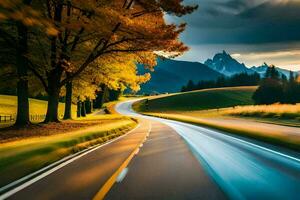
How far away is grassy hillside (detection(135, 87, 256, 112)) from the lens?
128750 mm

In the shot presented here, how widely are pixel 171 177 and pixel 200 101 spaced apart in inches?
4974

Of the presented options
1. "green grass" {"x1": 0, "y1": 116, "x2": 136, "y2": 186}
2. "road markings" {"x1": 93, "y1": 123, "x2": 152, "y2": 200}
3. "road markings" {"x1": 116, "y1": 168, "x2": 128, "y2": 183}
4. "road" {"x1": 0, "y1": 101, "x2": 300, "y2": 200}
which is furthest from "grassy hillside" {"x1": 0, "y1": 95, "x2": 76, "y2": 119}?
"road markings" {"x1": 116, "y1": 168, "x2": 128, "y2": 183}

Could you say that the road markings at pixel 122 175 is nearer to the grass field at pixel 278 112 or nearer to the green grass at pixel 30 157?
the green grass at pixel 30 157

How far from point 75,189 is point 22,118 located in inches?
809

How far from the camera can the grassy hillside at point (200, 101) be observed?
12875cm

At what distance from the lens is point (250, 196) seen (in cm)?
811

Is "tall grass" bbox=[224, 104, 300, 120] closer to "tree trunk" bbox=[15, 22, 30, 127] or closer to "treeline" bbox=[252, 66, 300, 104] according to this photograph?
"tree trunk" bbox=[15, 22, 30, 127]

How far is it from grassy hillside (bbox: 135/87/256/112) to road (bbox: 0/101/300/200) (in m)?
110

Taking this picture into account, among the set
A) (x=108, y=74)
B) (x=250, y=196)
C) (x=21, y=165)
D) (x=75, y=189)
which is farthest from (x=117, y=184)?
(x=108, y=74)

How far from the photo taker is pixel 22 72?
27.3 metres

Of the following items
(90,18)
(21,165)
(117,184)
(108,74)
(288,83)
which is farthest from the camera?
(288,83)

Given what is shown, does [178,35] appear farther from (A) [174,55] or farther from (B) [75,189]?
(B) [75,189]

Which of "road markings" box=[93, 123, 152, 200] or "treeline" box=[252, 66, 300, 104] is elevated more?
"treeline" box=[252, 66, 300, 104]

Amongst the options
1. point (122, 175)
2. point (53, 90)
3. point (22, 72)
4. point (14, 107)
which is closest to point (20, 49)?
point (22, 72)
